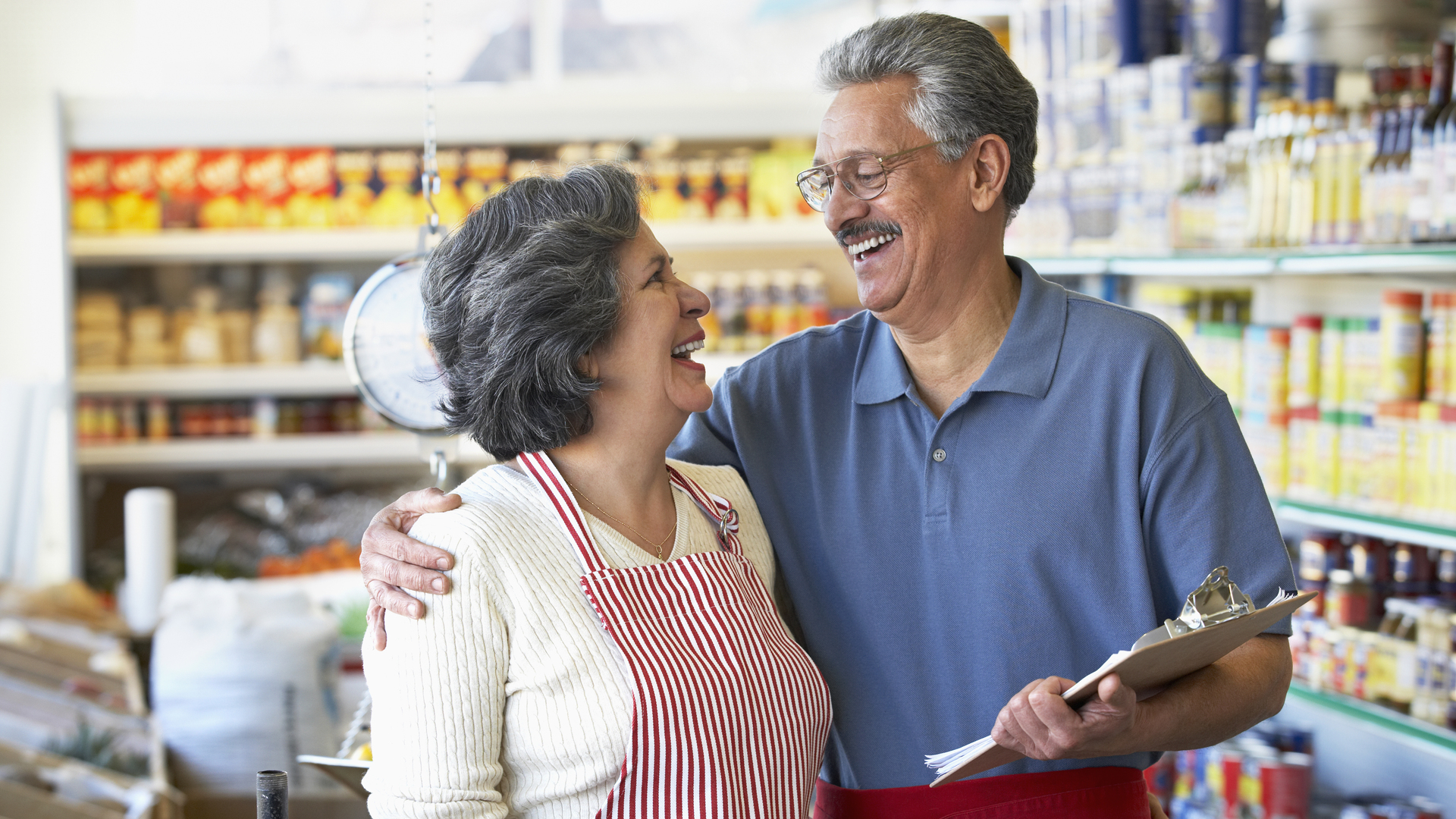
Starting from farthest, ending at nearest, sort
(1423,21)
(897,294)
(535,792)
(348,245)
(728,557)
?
(348,245), (1423,21), (897,294), (728,557), (535,792)

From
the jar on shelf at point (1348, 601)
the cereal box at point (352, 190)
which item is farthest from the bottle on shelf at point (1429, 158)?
the cereal box at point (352, 190)

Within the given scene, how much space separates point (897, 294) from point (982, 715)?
570mm

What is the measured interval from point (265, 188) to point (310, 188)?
7.0 inches

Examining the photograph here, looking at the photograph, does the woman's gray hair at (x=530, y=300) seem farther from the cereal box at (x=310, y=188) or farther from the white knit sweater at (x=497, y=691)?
the cereal box at (x=310, y=188)

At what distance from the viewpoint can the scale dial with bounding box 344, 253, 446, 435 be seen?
197 cm

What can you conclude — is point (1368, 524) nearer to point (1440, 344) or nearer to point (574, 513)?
point (1440, 344)

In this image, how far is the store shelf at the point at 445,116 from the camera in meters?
4.99

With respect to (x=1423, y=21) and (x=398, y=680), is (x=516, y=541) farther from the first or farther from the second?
(x=1423, y=21)

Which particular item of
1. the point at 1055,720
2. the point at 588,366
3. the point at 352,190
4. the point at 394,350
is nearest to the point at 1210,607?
the point at 1055,720

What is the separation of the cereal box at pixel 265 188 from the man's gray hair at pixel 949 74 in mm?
3921

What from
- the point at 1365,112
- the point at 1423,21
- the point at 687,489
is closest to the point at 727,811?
the point at 687,489

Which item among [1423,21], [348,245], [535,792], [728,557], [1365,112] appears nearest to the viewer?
[535,792]

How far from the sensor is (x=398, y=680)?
4.41ft

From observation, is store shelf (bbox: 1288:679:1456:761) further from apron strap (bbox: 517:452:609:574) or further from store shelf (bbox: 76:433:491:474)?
store shelf (bbox: 76:433:491:474)
